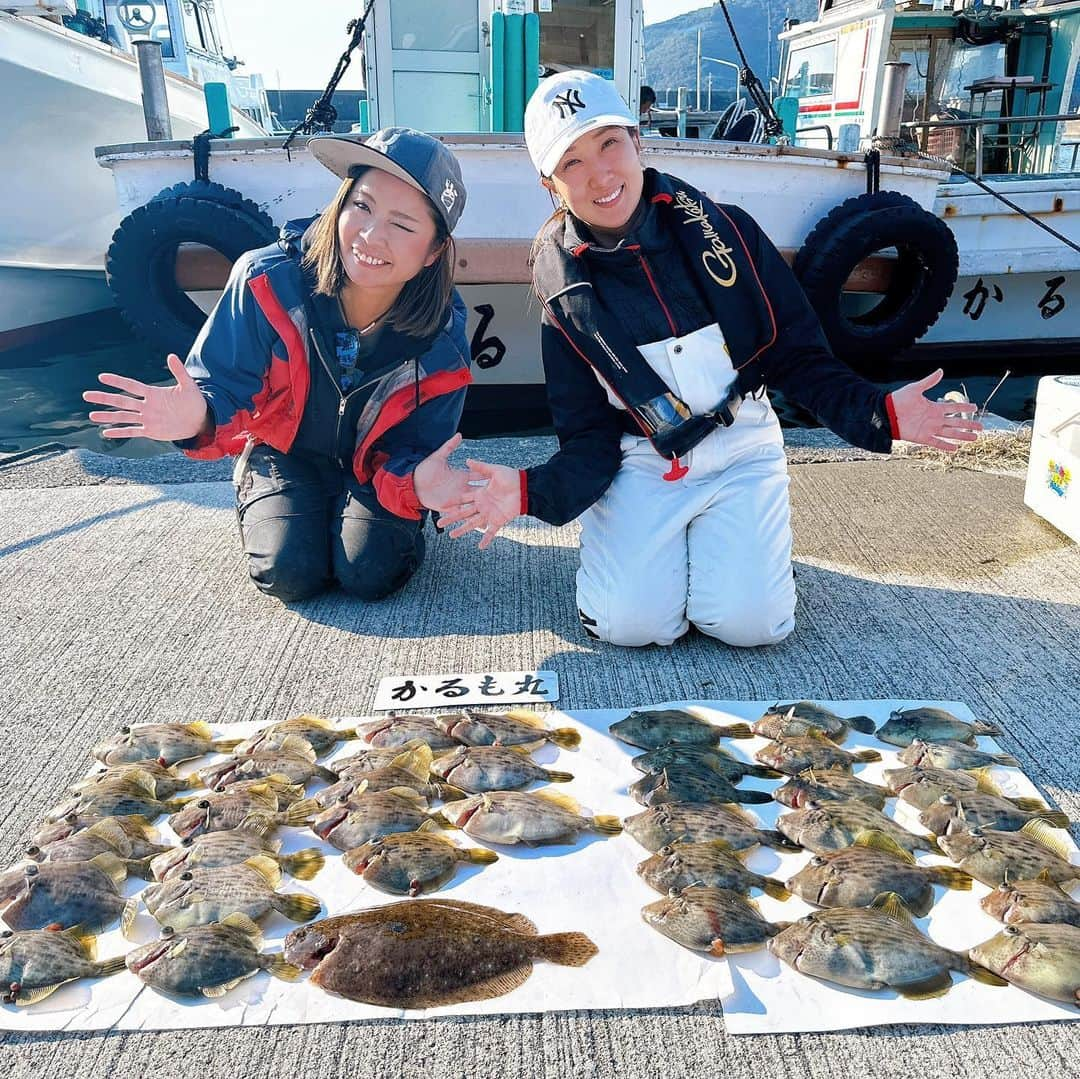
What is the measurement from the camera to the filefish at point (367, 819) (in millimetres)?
2148

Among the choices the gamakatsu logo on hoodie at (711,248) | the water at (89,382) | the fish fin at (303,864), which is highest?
the gamakatsu logo on hoodie at (711,248)

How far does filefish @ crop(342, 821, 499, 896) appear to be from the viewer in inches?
79.7

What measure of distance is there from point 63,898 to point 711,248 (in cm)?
231

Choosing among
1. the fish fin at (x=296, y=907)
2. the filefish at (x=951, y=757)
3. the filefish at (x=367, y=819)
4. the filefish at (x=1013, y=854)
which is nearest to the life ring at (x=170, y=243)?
the filefish at (x=367, y=819)

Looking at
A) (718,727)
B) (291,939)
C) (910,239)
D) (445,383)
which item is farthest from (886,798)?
(910,239)

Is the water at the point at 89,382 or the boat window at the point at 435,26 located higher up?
the boat window at the point at 435,26

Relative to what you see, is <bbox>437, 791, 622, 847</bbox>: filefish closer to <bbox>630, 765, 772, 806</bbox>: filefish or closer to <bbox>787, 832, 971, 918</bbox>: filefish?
<bbox>630, 765, 772, 806</bbox>: filefish

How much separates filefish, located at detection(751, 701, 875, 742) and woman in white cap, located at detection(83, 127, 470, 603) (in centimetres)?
110

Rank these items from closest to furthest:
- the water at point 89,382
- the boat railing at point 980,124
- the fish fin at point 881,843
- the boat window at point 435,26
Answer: the fish fin at point 881,843 < the boat window at point 435,26 < the boat railing at point 980,124 < the water at point 89,382

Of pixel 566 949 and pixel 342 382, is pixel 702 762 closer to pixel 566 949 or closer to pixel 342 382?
pixel 566 949

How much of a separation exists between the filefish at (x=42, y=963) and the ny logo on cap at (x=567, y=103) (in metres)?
2.22

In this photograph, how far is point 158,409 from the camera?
2709mm

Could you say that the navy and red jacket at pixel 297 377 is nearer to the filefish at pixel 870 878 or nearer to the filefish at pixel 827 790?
the filefish at pixel 827 790

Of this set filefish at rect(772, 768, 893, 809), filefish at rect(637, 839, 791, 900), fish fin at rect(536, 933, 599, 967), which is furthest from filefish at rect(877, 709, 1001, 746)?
fish fin at rect(536, 933, 599, 967)
